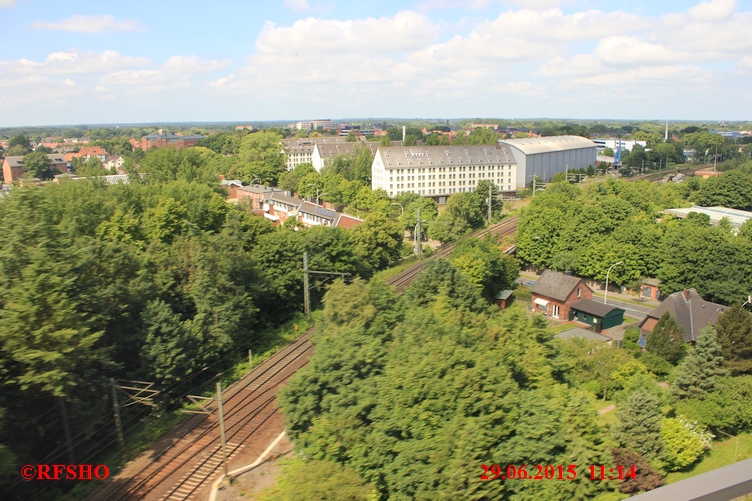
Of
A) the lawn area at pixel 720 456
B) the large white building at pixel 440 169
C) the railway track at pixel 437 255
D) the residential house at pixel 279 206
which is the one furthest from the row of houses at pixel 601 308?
the large white building at pixel 440 169

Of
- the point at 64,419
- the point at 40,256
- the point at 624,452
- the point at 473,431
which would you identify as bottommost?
the point at 624,452

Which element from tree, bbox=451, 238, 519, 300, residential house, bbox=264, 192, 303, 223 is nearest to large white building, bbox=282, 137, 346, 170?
residential house, bbox=264, 192, 303, 223

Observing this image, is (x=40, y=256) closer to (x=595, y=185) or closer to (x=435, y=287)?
(x=435, y=287)

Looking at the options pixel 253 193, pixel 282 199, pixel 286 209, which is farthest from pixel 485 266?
pixel 253 193

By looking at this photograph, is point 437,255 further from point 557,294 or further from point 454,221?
point 557,294

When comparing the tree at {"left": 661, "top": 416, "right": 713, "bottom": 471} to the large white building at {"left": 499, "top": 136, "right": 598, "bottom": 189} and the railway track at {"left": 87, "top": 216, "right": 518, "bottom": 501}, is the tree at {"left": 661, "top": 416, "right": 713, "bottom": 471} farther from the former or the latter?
the large white building at {"left": 499, "top": 136, "right": 598, "bottom": 189}

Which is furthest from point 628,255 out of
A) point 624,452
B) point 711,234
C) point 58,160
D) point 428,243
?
point 58,160

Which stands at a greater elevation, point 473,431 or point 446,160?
point 446,160
